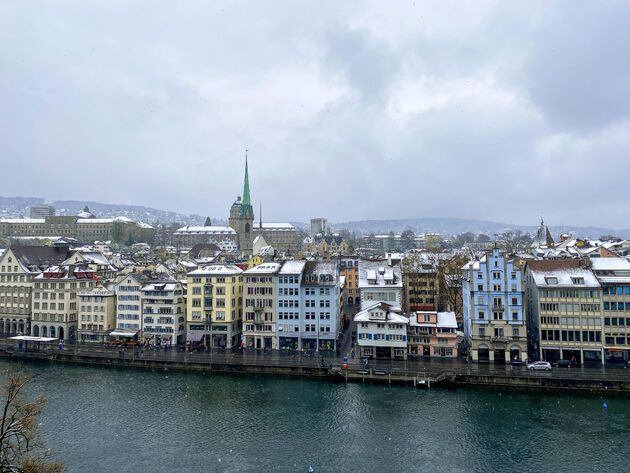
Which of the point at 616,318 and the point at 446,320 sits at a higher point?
the point at 616,318

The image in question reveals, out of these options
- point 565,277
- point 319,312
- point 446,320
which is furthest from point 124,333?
point 565,277

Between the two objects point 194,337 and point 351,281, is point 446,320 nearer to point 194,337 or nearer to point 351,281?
point 194,337

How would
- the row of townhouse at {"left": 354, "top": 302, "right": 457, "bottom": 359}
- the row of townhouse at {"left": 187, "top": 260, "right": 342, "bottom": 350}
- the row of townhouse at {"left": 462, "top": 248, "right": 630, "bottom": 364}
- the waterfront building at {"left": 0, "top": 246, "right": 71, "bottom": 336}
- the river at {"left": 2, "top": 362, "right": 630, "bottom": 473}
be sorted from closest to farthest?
the river at {"left": 2, "top": 362, "right": 630, "bottom": 473} → the row of townhouse at {"left": 462, "top": 248, "right": 630, "bottom": 364} → the row of townhouse at {"left": 354, "top": 302, "right": 457, "bottom": 359} → the row of townhouse at {"left": 187, "top": 260, "right": 342, "bottom": 350} → the waterfront building at {"left": 0, "top": 246, "right": 71, "bottom": 336}

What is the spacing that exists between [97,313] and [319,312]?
39769mm

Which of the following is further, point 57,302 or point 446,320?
point 57,302

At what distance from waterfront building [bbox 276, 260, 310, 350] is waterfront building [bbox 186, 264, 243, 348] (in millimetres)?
8351

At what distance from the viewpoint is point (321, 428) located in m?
43.3

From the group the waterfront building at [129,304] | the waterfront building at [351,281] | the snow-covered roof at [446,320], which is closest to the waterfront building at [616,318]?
the snow-covered roof at [446,320]

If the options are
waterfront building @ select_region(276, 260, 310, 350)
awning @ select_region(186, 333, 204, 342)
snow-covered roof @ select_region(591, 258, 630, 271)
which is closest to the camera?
snow-covered roof @ select_region(591, 258, 630, 271)

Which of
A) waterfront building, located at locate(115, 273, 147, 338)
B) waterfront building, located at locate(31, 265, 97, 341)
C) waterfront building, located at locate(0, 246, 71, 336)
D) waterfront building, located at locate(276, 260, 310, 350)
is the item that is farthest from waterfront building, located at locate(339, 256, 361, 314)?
waterfront building, located at locate(0, 246, 71, 336)

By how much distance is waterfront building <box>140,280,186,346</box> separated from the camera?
74.1m

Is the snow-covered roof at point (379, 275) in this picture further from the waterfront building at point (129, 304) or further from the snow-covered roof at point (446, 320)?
the waterfront building at point (129, 304)

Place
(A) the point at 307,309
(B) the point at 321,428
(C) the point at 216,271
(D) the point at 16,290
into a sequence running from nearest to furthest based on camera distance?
(B) the point at 321,428 → (A) the point at 307,309 → (C) the point at 216,271 → (D) the point at 16,290

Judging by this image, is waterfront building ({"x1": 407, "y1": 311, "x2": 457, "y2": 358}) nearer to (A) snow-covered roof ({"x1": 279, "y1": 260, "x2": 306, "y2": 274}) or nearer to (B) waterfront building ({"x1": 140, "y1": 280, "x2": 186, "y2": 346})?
→ (A) snow-covered roof ({"x1": 279, "y1": 260, "x2": 306, "y2": 274})
